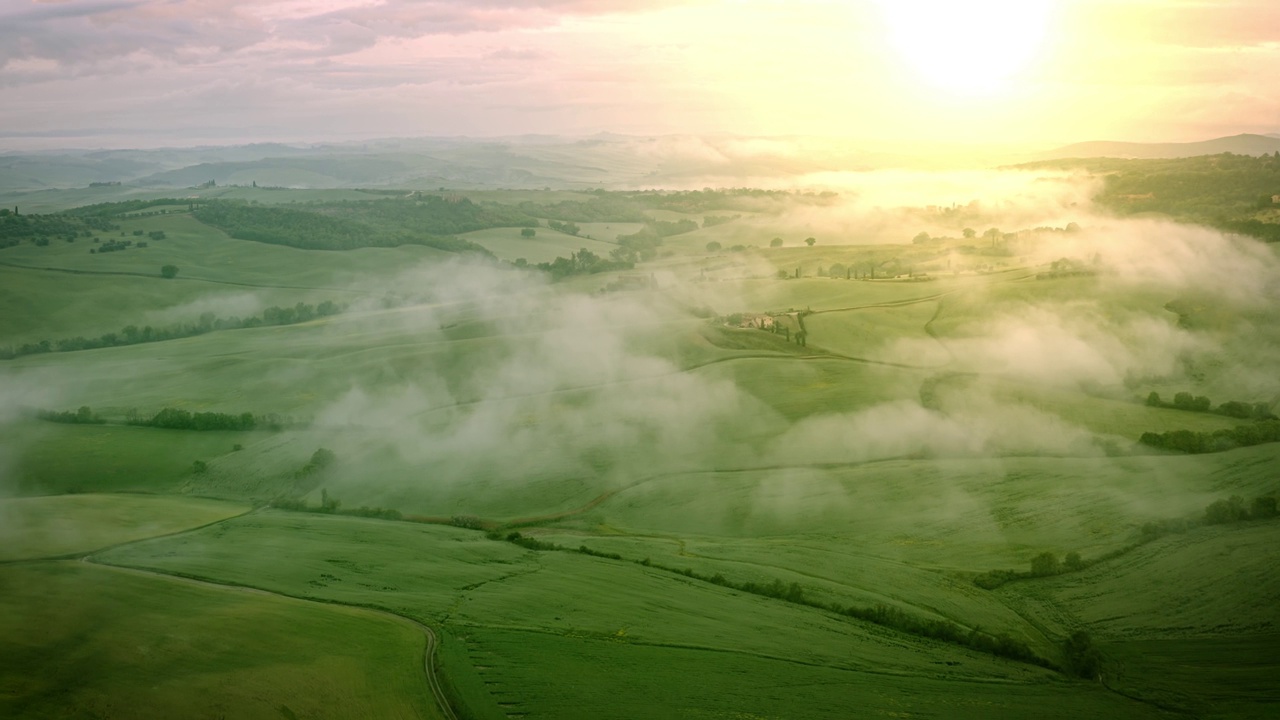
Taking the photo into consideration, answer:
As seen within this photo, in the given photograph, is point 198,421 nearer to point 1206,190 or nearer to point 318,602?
point 318,602

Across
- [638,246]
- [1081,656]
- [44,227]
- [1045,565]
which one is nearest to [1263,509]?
[1045,565]

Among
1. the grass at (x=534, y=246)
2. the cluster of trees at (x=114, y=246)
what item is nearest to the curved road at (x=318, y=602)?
the cluster of trees at (x=114, y=246)

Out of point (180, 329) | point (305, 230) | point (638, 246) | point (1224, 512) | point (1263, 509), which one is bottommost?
point (1224, 512)

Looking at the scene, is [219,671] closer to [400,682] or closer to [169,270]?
[400,682]

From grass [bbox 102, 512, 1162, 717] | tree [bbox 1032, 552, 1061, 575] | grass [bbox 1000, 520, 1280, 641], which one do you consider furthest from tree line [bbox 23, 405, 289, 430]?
grass [bbox 1000, 520, 1280, 641]

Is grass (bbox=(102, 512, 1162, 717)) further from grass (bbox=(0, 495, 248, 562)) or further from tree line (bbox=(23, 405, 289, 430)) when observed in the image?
tree line (bbox=(23, 405, 289, 430))

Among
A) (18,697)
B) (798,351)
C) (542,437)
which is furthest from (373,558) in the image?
(798,351)
